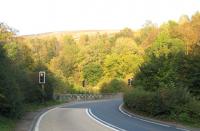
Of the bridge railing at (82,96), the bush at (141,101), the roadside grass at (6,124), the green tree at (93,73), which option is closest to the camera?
the roadside grass at (6,124)

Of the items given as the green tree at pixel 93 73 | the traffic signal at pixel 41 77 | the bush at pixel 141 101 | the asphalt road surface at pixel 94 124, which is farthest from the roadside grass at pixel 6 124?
the green tree at pixel 93 73

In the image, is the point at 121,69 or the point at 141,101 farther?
the point at 121,69

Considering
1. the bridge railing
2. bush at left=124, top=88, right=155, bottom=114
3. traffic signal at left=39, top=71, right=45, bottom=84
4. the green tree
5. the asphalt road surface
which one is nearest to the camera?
the asphalt road surface

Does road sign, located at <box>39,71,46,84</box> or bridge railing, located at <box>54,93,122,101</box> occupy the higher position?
road sign, located at <box>39,71,46,84</box>

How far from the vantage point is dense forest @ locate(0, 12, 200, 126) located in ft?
108

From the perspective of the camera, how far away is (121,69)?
132 metres

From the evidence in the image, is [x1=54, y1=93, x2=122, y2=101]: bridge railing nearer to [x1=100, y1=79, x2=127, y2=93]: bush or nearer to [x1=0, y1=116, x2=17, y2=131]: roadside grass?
[x1=100, y1=79, x2=127, y2=93]: bush

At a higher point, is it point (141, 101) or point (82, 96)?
point (141, 101)

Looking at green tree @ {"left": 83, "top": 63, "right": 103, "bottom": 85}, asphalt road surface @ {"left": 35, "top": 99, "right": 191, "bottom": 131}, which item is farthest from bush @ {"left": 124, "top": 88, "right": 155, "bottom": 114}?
green tree @ {"left": 83, "top": 63, "right": 103, "bottom": 85}

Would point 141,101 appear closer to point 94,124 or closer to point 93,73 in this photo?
point 94,124

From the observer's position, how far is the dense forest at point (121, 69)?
33062mm

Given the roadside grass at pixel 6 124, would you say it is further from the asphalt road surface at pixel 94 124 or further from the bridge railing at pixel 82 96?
the bridge railing at pixel 82 96

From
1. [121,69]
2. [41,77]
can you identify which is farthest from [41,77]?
[121,69]

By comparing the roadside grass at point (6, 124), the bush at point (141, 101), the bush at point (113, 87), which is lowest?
the bush at point (113, 87)
